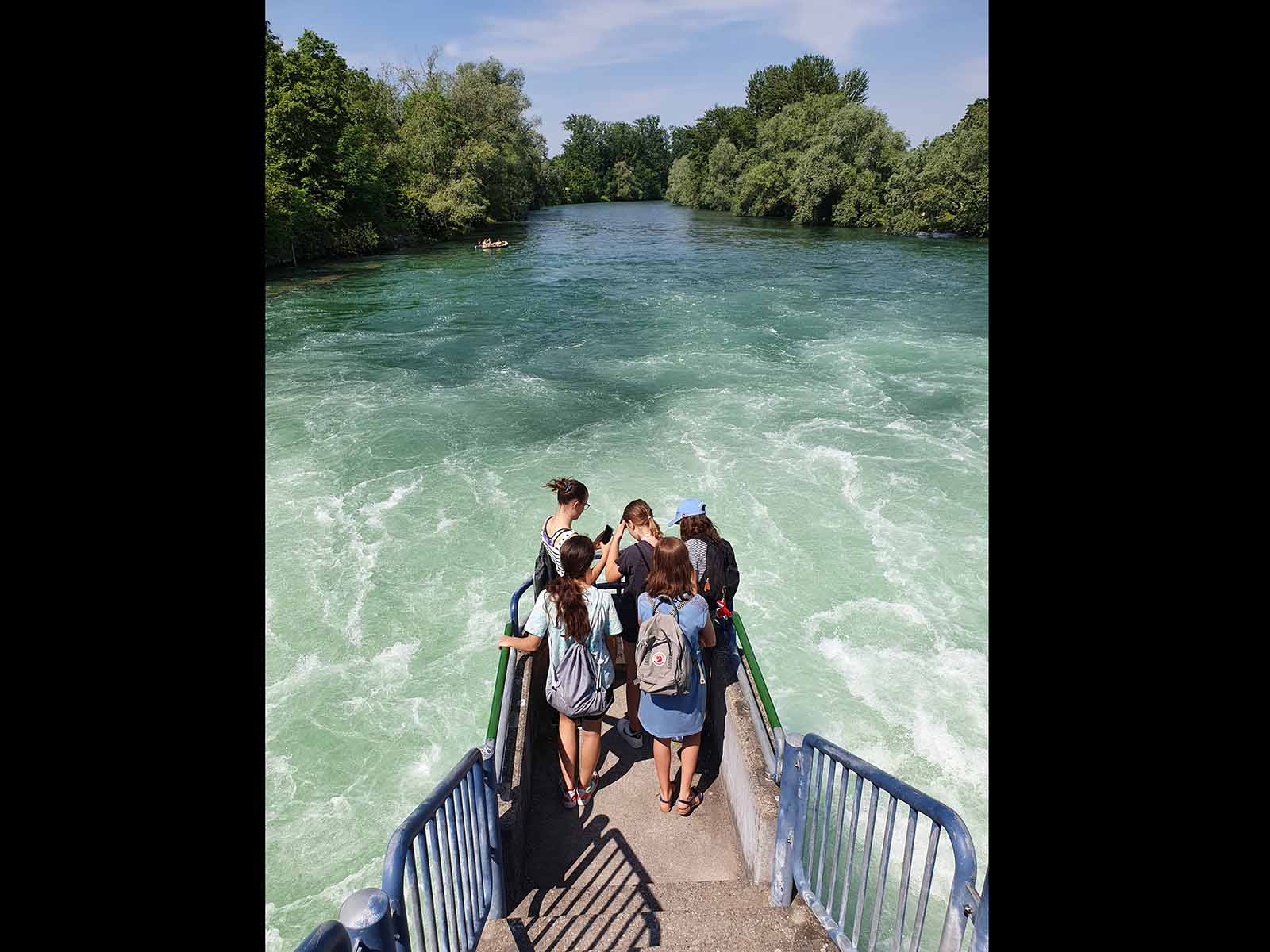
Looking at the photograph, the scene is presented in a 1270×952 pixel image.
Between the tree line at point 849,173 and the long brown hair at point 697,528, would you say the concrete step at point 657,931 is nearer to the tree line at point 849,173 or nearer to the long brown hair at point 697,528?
the long brown hair at point 697,528

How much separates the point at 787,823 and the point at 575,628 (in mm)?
1472

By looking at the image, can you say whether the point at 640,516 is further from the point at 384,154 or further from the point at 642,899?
the point at 384,154

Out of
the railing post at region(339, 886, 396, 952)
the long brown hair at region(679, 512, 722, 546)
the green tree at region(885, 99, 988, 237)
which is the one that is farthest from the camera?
the green tree at region(885, 99, 988, 237)

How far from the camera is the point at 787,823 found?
158 inches

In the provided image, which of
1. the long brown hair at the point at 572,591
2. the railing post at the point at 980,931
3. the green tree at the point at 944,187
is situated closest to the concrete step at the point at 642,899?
the long brown hair at the point at 572,591

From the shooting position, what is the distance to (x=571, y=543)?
14.8 feet

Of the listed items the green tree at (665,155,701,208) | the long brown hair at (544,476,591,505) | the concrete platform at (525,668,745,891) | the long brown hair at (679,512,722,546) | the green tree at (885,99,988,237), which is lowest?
the concrete platform at (525,668,745,891)

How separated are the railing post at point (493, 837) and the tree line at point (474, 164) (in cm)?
3048

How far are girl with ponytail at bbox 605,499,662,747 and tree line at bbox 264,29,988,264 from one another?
28436mm

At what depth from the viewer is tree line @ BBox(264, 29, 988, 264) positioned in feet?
129

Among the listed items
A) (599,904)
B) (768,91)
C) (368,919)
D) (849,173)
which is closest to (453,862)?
(368,919)

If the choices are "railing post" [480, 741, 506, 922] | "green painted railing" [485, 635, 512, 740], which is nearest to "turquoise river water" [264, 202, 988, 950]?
"railing post" [480, 741, 506, 922]

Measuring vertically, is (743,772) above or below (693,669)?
below

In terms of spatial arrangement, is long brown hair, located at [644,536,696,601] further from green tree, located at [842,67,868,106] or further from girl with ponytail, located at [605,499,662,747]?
green tree, located at [842,67,868,106]
